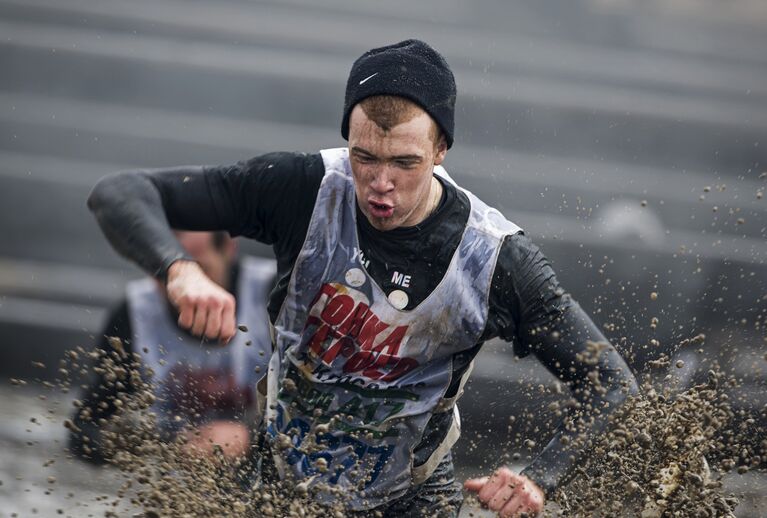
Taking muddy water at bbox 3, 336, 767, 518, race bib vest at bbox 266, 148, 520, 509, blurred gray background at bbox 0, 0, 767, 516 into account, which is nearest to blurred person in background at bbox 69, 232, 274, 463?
muddy water at bbox 3, 336, 767, 518

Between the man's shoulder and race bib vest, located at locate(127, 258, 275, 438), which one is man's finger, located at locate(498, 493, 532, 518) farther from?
race bib vest, located at locate(127, 258, 275, 438)

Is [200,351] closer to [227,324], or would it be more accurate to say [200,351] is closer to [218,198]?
[218,198]

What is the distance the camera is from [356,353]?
11.3ft

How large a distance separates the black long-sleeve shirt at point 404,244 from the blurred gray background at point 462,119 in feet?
11.5

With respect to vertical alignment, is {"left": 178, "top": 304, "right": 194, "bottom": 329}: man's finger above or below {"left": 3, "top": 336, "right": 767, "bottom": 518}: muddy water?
above

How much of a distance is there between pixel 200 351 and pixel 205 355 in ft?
0.09

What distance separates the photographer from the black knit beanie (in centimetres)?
329

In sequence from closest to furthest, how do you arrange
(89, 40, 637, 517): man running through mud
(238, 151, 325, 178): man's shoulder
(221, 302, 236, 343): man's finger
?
(221, 302, 236, 343): man's finger → (89, 40, 637, 517): man running through mud → (238, 151, 325, 178): man's shoulder

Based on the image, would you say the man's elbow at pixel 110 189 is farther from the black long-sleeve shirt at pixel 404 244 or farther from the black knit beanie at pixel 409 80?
the black knit beanie at pixel 409 80

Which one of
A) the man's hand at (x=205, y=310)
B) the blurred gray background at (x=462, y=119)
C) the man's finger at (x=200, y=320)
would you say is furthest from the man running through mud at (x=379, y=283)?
the blurred gray background at (x=462, y=119)

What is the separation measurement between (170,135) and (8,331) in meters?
1.61

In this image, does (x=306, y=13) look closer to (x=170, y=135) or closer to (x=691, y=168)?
(x=170, y=135)

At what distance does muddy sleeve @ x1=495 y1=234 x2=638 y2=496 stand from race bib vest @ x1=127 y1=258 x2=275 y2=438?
1474mm

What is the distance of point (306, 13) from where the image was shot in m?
8.12
